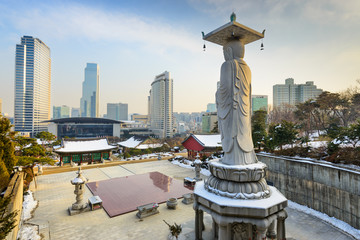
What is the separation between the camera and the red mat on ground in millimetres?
12367

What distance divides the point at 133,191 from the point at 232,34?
13.6 metres

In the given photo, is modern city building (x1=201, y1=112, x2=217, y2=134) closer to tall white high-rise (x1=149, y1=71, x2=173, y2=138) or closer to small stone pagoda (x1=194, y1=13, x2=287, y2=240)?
tall white high-rise (x1=149, y1=71, x2=173, y2=138)

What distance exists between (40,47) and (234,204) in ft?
412

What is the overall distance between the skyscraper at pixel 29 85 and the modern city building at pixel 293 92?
11534 cm

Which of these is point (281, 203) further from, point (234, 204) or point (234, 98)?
point (234, 98)

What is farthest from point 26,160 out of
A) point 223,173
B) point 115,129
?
point 115,129

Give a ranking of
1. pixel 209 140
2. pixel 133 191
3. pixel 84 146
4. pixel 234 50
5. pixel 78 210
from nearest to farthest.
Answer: pixel 234 50
pixel 78 210
pixel 133 191
pixel 209 140
pixel 84 146

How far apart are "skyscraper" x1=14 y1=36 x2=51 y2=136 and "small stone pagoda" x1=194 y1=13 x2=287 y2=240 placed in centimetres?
10830

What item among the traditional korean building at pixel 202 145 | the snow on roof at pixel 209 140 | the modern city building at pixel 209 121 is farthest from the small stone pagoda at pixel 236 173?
the modern city building at pixel 209 121

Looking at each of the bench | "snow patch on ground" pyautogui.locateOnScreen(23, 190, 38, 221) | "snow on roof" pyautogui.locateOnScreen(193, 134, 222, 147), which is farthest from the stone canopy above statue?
"snow on roof" pyautogui.locateOnScreen(193, 134, 222, 147)

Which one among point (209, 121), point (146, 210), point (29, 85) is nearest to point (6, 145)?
point (146, 210)

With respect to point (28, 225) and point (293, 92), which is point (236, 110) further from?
point (293, 92)

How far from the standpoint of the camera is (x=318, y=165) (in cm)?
1105

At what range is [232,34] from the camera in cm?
723
